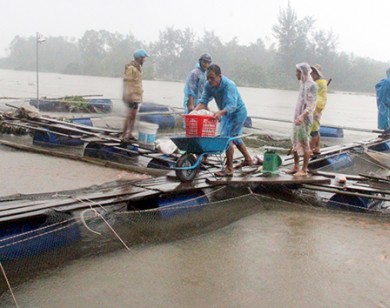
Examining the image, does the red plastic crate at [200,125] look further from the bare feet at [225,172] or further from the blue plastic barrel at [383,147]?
the blue plastic barrel at [383,147]

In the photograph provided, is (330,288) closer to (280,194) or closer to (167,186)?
(167,186)

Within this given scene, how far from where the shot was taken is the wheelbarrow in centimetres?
620

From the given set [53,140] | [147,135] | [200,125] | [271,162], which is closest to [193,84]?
[147,135]

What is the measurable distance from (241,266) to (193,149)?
202 cm

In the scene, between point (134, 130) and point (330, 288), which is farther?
point (134, 130)

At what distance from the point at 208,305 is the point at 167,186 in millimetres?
2453

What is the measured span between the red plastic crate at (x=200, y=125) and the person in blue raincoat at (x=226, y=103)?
0.28 metres

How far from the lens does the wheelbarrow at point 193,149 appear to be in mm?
6199

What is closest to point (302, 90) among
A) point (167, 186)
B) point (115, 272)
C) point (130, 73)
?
point (167, 186)

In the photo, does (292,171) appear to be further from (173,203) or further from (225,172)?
(173,203)

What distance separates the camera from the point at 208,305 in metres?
3.94

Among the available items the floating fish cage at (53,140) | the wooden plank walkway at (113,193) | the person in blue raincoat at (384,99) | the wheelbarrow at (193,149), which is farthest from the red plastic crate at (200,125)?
the person in blue raincoat at (384,99)

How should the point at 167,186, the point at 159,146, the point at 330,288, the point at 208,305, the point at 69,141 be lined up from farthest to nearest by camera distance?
the point at 69,141 < the point at 159,146 < the point at 167,186 < the point at 330,288 < the point at 208,305

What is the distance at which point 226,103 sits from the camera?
6.70 m
